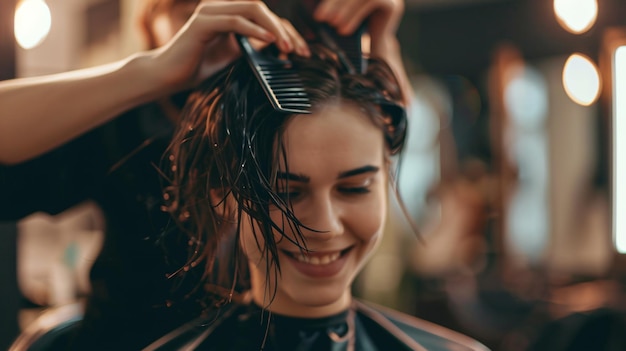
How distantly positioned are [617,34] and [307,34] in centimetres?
154

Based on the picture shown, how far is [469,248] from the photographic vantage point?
3.80 metres

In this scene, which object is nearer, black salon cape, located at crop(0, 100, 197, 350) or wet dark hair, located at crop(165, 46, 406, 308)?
wet dark hair, located at crop(165, 46, 406, 308)

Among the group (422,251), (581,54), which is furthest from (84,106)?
(422,251)

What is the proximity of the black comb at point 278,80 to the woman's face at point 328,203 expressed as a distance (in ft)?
0.10

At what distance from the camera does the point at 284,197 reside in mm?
831

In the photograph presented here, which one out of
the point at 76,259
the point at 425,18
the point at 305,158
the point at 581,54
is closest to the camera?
the point at 305,158

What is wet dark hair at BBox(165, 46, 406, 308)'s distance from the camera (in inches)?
31.3

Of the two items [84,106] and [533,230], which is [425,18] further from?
[84,106]

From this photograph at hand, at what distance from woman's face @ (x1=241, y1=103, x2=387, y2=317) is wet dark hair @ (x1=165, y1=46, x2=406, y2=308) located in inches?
0.7

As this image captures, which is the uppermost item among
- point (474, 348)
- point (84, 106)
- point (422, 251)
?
point (84, 106)

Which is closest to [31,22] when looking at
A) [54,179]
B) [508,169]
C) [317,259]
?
[54,179]

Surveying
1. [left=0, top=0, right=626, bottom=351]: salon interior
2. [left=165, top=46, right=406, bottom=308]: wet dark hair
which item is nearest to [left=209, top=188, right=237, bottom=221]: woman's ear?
[left=165, top=46, right=406, bottom=308]: wet dark hair

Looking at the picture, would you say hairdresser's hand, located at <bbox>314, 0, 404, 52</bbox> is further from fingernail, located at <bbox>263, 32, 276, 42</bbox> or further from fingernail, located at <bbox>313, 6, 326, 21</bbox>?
fingernail, located at <bbox>263, 32, 276, 42</bbox>

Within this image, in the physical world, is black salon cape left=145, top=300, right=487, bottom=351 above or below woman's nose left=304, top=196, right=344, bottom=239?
below
